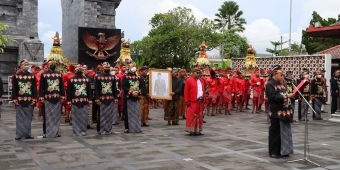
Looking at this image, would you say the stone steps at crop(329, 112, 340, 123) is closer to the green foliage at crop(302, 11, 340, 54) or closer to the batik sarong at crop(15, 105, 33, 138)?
the batik sarong at crop(15, 105, 33, 138)

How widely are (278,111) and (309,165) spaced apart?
118 centimetres

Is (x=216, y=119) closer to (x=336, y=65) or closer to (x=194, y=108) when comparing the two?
(x=194, y=108)

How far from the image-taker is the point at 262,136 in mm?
10859

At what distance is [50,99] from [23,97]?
63 cm

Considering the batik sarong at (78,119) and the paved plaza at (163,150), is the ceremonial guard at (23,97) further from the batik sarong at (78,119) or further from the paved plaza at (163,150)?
the batik sarong at (78,119)

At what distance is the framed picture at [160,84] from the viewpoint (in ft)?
41.1

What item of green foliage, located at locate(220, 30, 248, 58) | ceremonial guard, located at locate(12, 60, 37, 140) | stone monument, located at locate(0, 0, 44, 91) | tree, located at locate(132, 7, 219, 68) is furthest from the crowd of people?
green foliage, located at locate(220, 30, 248, 58)

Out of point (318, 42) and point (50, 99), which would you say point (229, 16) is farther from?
point (50, 99)

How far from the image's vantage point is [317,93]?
15.0m

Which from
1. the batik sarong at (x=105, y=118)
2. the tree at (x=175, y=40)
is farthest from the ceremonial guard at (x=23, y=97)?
the tree at (x=175, y=40)

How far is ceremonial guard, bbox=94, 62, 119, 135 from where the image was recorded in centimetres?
1092

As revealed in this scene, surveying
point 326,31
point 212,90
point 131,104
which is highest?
point 326,31

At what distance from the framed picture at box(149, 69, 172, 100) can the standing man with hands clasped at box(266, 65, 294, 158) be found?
4777 mm

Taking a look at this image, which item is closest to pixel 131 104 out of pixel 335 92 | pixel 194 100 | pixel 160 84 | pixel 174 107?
pixel 160 84
